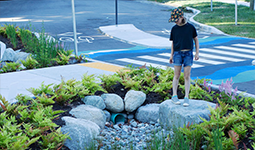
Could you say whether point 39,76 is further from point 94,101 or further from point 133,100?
point 133,100

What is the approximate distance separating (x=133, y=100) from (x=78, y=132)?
6.09 ft

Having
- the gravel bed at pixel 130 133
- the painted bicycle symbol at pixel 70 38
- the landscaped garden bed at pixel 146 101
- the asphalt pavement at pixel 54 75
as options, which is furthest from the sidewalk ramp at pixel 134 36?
the gravel bed at pixel 130 133

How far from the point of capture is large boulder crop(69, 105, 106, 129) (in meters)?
5.40

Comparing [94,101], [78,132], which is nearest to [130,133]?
[94,101]

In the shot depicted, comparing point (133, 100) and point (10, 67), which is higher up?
point (10, 67)

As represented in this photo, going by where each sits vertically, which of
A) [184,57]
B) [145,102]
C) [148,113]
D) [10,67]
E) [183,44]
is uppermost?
[183,44]

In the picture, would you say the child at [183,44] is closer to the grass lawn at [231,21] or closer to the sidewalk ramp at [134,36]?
the sidewalk ramp at [134,36]

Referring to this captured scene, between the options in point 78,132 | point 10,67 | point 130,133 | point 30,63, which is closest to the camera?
point 78,132

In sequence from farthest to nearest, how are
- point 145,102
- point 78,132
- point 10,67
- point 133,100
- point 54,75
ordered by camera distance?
point 10,67, point 54,75, point 145,102, point 133,100, point 78,132

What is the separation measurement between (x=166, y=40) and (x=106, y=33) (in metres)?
3.60

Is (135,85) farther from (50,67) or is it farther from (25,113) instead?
(50,67)

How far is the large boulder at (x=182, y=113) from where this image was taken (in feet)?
16.4

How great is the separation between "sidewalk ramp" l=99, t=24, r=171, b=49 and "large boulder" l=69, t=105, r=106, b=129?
8.02m

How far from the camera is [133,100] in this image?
6.26m
